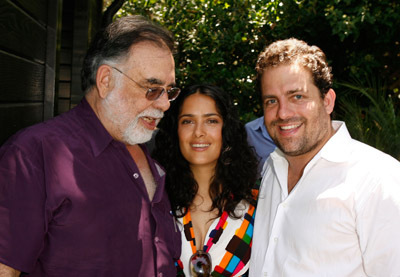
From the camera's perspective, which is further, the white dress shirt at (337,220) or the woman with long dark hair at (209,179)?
the woman with long dark hair at (209,179)

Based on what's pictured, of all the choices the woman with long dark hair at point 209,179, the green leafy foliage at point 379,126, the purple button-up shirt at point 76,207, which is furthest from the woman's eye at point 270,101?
the green leafy foliage at point 379,126

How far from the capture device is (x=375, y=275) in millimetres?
1959

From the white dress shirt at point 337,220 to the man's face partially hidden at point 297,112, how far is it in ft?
0.33

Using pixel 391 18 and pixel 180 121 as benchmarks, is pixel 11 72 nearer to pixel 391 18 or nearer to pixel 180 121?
pixel 180 121

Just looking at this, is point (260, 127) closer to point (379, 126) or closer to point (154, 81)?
point (379, 126)

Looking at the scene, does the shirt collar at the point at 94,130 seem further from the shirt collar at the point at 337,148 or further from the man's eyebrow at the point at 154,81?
the shirt collar at the point at 337,148

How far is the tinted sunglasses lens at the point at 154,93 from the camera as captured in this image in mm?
2062

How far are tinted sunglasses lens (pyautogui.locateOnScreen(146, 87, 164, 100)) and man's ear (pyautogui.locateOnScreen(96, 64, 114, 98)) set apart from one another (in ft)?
0.61

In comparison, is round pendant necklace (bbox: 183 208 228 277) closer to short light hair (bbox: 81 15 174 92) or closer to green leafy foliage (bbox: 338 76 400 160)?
short light hair (bbox: 81 15 174 92)

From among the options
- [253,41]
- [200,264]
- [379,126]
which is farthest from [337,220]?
[253,41]

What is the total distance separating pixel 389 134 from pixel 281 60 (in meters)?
2.46

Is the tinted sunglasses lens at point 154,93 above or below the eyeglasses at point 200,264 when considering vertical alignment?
above

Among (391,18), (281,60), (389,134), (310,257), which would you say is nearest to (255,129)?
(389,134)

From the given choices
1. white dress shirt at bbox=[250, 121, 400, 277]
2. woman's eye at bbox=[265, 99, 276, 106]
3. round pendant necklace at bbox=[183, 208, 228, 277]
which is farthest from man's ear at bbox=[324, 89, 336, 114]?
round pendant necklace at bbox=[183, 208, 228, 277]
